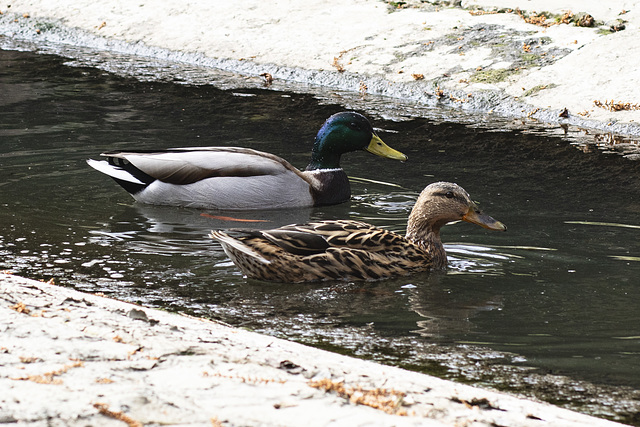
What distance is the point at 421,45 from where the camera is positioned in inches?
532

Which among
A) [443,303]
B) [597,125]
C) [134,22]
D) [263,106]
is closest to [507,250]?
[443,303]

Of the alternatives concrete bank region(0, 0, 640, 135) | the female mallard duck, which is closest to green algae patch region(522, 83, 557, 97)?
concrete bank region(0, 0, 640, 135)

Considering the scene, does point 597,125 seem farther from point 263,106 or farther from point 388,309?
point 388,309

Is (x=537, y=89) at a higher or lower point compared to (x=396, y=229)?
higher

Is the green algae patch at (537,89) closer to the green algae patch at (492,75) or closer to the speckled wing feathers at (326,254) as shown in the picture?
the green algae patch at (492,75)

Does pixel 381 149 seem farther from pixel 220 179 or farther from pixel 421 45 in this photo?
pixel 421 45

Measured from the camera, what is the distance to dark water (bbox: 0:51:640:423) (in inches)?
212

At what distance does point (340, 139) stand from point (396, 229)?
6.05 feet

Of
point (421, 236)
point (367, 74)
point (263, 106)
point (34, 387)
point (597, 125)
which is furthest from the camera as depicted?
point (367, 74)

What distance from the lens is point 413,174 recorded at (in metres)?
9.77

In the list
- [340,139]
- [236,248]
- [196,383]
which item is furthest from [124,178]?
[196,383]

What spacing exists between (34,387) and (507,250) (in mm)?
4410

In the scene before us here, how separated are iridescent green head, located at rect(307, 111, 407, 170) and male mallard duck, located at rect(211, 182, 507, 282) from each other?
262 cm

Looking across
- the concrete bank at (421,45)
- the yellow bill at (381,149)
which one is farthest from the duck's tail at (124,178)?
the concrete bank at (421,45)
